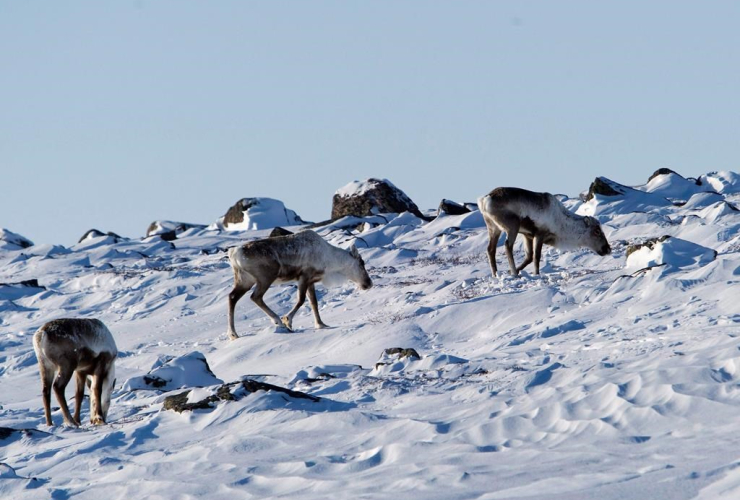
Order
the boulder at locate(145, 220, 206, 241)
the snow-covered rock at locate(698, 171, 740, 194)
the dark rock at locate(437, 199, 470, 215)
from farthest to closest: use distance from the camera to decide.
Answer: the boulder at locate(145, 220, 206, 241), the snow-covered rock at locate(698, 171, 740, 194), the dark rock at locate(437, 199, 470, 215)

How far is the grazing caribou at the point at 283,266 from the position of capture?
16891 mm

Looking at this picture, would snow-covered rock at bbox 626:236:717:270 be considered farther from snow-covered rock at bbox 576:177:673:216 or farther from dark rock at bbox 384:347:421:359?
snow-covered rock at bbox 576:177:673:216

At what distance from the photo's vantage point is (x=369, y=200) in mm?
35844

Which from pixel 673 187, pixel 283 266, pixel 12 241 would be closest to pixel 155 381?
pixel 283 266

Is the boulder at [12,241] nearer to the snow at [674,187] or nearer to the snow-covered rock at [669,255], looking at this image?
the snow at [674,187]

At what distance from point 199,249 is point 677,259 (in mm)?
19140

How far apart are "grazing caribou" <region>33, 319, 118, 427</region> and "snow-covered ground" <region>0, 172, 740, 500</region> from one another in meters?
0.37

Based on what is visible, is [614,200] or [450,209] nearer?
[614,200]

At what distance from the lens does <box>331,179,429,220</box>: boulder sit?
1401 inches

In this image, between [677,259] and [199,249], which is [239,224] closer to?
[199,249]

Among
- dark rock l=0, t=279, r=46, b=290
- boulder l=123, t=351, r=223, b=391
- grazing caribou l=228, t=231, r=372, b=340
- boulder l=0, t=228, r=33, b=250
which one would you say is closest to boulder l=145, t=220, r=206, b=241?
boulder l=0, t=228, r=33, b=250

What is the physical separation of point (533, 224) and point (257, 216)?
20.4 metres

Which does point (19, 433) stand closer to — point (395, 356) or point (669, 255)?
point (395, 356)

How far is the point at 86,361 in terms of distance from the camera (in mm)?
11695
